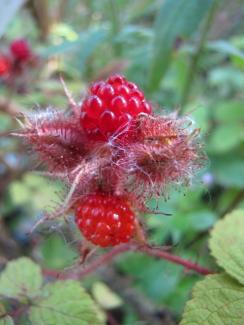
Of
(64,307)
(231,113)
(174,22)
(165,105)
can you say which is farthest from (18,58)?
(64,307)

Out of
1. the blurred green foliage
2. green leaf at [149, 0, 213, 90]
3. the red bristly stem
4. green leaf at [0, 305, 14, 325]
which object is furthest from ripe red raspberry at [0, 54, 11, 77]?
green leaf at [0, 305, 14, 325]

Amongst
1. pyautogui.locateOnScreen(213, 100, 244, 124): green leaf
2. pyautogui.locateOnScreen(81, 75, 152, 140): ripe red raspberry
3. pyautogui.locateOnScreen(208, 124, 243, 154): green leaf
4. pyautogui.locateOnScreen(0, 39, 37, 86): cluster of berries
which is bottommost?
pyautogui.locateOnScreen(81, 75, 152, 140): ripe red raspberry

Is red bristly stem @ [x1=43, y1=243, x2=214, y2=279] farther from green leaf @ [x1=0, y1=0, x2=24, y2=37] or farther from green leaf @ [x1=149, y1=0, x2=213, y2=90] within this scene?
green leaf @ [x1=149, y1=0, x2=213, y2=90]

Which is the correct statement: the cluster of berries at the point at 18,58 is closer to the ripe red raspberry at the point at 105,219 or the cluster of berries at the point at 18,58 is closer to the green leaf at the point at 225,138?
the green leaf at the point at 225,138

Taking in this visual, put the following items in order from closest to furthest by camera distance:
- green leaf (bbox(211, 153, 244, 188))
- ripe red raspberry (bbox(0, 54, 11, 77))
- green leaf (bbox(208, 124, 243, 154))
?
green leaf (bbox(211, 153, 244, 188)) < green leaf (bbox(208, 124, 243, 154)) < ripe red raspberry (bbox(0, 54, 11, 77))

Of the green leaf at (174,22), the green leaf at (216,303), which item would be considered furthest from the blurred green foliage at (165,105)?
the green leaf at (216,303)

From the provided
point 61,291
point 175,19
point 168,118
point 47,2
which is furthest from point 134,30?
point 47,2

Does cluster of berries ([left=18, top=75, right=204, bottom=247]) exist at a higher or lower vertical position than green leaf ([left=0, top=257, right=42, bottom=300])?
higher
